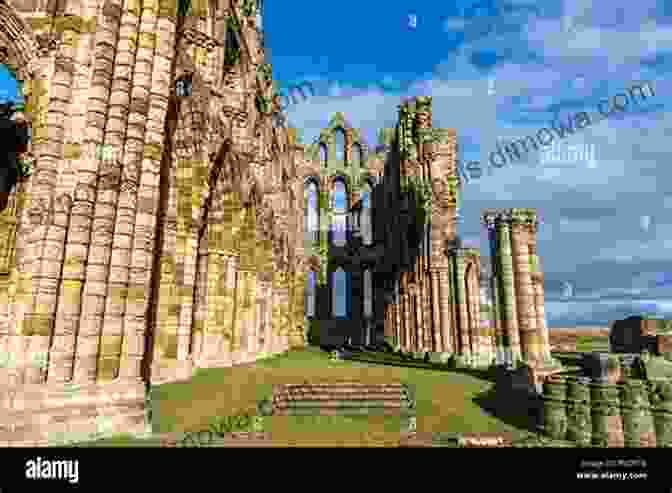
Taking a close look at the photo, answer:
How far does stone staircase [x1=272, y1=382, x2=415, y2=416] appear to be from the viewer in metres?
10.1

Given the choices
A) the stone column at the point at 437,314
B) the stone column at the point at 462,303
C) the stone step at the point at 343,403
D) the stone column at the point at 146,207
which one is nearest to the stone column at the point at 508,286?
the stone column at the point at 462,303

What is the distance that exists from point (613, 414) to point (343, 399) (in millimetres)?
6037

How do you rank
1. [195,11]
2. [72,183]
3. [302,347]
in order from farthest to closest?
1. [302,347]
2. [195,11]
3. [72,183]

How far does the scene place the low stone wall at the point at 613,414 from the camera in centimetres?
734

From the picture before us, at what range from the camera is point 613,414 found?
7660 mm

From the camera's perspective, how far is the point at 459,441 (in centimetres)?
706

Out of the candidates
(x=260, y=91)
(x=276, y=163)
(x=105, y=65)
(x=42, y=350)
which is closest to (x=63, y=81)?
(x=105, y=65)

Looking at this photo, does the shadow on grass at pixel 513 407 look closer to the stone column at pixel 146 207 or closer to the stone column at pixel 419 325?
the stone column at pixel 146 207

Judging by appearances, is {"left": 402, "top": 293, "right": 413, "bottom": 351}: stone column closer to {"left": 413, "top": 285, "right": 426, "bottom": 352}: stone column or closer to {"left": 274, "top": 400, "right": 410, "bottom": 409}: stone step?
{"left": 413, "top": 285, "right": 426, "bottom": 352}: stone column

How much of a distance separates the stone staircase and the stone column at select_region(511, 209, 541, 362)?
6.24 m

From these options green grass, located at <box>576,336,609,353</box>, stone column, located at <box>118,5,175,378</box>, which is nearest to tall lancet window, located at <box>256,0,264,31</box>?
stone column, located at <box>118,5,175,378</box>

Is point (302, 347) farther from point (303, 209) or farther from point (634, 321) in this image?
point (634, 321)

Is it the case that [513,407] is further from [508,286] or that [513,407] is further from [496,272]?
[496,272]
